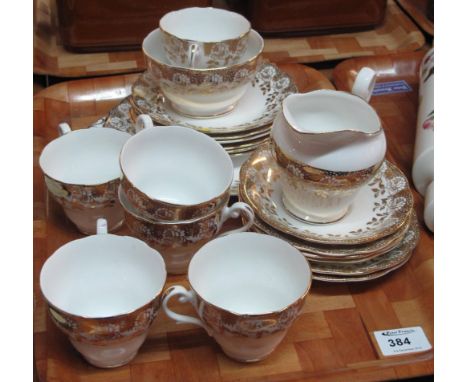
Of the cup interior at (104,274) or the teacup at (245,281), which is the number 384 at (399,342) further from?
the cup interior at (104,274)

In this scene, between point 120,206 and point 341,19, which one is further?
point 341,19

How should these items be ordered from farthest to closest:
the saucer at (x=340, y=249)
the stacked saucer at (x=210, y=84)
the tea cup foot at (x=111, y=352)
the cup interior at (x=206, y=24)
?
the cup interior at (x=206, y=24) → the stacked saucer at (x=210, y=84) → the saucer at (x=340, y=249) → the tea cup foot at (x=111, y=352)

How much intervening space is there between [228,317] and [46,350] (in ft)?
0.64

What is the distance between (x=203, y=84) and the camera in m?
0.84

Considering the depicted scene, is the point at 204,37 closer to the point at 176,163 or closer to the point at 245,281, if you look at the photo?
the point at 176,163

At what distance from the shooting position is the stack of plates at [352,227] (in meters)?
0.75

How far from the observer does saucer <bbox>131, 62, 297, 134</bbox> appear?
0.87 metres

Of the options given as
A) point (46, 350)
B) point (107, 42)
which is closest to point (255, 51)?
point (107, 42)

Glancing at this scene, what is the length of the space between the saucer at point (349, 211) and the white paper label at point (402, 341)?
0.10 meters

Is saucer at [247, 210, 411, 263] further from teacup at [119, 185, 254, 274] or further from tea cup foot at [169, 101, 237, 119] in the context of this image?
tea cup foot at [169, 101, 237, 119]

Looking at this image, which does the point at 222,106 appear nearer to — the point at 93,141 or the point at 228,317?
the point at 93,141

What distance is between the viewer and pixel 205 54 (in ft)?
2.86

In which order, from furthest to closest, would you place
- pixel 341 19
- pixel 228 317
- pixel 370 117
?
1. pixel 341 19
2. pixel 370 117
3. pixel 228 317

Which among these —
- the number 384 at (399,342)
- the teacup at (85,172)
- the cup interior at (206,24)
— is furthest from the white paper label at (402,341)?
the cup interior at (206,24)
